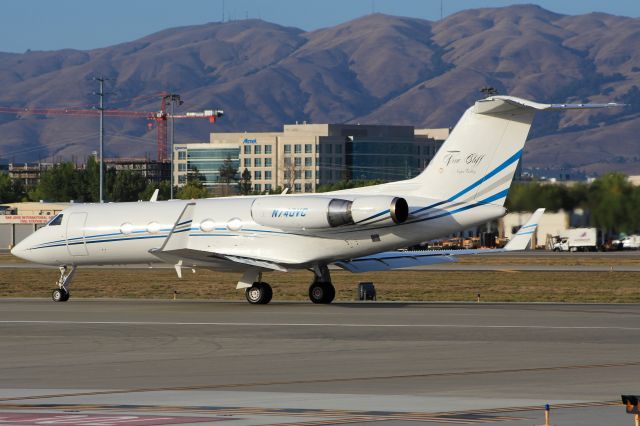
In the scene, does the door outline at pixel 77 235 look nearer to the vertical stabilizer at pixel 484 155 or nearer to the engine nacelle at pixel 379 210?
the engine nacelle at pixel 379 210

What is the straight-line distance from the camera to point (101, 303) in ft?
137

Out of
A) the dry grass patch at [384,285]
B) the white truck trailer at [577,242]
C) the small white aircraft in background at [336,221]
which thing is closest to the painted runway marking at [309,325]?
the small white aircraft in background at [336,221]

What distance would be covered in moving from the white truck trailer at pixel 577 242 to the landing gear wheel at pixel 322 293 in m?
69.3

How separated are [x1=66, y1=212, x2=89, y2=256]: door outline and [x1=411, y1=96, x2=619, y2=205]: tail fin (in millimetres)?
12008

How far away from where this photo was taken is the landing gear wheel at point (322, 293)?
39.8 m

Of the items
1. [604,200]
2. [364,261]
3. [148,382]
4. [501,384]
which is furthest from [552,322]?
[604,200]

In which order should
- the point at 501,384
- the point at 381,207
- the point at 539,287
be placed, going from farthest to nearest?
the point at 539,287 < the point at 381,207 < the point at 501,384

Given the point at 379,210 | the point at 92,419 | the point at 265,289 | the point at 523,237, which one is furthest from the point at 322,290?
the point at 92,419

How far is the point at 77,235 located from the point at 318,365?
66.3 ft

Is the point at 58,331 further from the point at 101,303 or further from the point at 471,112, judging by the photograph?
the point at 471,112

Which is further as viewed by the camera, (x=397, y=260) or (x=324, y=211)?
(x=397, y=260)

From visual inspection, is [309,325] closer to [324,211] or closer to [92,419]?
[324,211]

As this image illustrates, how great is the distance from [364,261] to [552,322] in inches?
380

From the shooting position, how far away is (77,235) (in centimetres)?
4178
